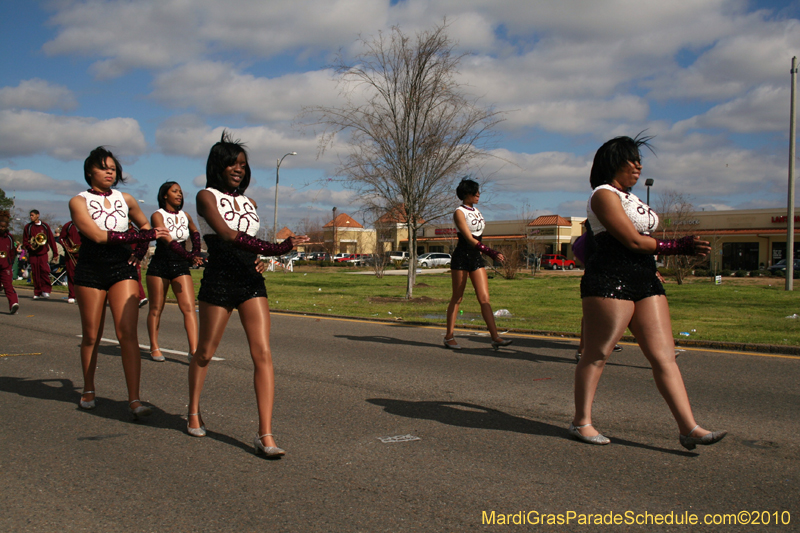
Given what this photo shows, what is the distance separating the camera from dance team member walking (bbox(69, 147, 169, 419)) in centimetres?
471

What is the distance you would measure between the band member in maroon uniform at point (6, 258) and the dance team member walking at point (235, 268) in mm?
10087

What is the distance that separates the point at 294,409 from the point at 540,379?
2527 millimetres

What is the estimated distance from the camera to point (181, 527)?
296 centimetres

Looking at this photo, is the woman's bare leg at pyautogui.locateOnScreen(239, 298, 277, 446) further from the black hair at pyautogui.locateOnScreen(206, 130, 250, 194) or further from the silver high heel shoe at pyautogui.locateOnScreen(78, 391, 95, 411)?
the silver high heel shoe at pyautogui.locateOnScreen(78, 391, 95, 411)

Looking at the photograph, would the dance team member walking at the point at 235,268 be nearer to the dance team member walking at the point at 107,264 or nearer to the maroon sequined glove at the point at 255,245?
the maroon sequined glove at the point at 255,245

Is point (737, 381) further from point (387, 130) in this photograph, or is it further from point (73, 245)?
point (73, 245)

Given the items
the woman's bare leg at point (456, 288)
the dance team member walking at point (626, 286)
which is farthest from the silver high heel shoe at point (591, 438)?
the woman's bare leg at point (456, 288)

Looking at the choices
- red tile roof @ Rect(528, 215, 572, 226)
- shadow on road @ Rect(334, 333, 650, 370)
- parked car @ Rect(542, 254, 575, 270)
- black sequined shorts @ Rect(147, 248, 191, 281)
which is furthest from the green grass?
red tile roof @ Rect(528, 215, 572, 226)

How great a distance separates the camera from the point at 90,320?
4859 millimetres

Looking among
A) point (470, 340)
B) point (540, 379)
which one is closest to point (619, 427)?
point (540, 379)

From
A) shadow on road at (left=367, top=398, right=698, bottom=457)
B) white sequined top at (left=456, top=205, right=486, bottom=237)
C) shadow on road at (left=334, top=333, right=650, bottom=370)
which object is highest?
white sequined top at (left=456, top=205, right=486, bottom=237)

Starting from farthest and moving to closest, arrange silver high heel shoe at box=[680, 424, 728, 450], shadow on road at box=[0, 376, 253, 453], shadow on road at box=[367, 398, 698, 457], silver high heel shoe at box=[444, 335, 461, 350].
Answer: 1. silver high heel shoe at box=[444, 335, 461, 350]
2. shadow on road at box=[0, 376, 253, 453]
3. shadow on road at box=[367, 398, 698, 457]
4. silver high heel shoe at box=[680, 424, 728, 450]

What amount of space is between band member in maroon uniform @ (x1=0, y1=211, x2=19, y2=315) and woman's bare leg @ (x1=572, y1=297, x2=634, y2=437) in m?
11.7

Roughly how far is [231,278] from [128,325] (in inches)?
49.9
